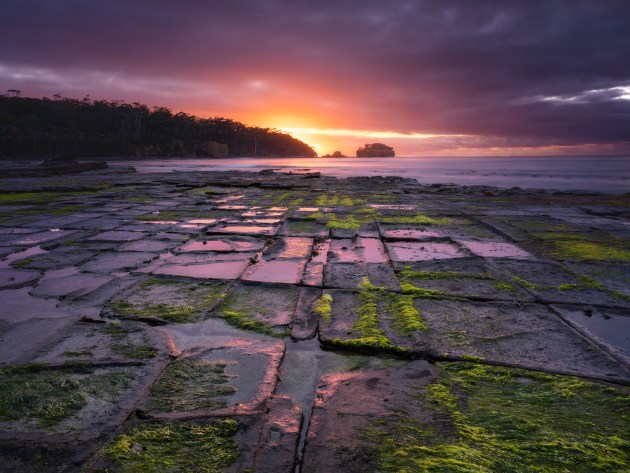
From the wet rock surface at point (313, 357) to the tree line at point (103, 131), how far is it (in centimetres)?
7402

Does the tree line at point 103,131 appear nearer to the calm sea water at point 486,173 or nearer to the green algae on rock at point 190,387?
the calm sea water at point 486,173

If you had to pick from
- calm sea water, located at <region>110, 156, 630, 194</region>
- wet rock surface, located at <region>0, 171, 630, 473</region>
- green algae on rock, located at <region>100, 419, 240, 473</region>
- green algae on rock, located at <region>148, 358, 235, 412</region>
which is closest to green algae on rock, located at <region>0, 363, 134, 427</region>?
wet rock surface, located at <region>0, 171, 630, 473</region>

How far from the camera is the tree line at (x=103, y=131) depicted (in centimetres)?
7012

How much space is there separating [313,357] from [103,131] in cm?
10247

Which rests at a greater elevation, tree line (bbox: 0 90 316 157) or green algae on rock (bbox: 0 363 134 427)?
tree line (bbox: 0 90 316 157)

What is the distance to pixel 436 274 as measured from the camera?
15.8ft

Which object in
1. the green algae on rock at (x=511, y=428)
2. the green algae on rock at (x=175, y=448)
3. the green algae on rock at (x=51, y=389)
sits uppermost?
the green algae on rock at (x=511, y=428)

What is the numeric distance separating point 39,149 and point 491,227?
8354 cm

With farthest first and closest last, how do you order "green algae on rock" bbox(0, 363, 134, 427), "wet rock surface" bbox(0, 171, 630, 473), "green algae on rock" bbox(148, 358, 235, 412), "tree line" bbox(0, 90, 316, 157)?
Result: 1. "tree line" bbox(0, 90, 316, 157)
2. "green algae on rock" bbox(148, 358, 235, 412)
3. "green algae on rock" bbox(0, 363, 134, 427)
4. "wet rock surface" bbox(0, 171, 630, 473)

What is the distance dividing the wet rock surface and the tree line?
7402cm

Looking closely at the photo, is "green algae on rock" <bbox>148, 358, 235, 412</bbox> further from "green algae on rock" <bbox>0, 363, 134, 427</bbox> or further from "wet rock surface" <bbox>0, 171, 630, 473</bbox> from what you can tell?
"green algae on rock" <bbox>0, 363, 134, 427</bbox>

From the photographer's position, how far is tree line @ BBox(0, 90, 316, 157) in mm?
70125

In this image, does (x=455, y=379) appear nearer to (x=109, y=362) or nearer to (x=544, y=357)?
(x=544, y=357)

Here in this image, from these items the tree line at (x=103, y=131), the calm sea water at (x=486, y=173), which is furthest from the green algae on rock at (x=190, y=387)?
the tree line at (x=103, y=131)
